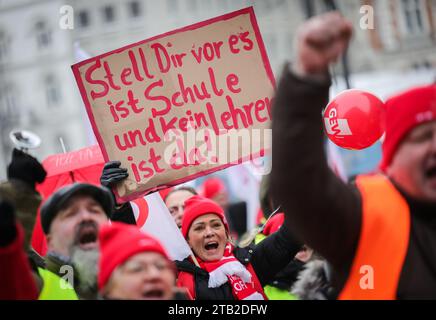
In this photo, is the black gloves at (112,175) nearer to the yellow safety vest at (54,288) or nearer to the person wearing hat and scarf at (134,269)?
the yellow safety vest at (54,288)

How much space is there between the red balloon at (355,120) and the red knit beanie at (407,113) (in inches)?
53.6

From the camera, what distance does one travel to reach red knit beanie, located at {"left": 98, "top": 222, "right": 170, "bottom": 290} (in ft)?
8.54

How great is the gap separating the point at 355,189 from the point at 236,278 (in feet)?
4.96

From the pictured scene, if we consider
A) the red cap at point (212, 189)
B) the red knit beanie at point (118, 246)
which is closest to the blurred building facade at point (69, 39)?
the red cap at point (212, 189)

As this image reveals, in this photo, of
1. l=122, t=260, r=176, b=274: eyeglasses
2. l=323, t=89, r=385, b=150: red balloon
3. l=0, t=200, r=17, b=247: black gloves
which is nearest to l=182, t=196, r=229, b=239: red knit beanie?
l=323, t=89, r=385, b=150: red balloon

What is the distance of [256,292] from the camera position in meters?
3.76

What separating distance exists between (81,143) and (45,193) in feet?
123

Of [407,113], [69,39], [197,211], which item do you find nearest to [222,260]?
[197,211]

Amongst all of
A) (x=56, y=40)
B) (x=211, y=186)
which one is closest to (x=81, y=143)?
(x=56, y=40)

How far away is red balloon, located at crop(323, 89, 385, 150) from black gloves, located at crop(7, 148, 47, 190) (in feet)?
4.65

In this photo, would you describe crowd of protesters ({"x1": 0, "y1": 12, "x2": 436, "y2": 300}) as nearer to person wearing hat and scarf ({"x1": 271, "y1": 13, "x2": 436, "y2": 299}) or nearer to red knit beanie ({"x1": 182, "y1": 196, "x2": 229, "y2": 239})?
person wearing hat and scarf ({"x1": 271, "y1": 13, "x2": 436, "y2": 299})

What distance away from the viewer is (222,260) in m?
3.88

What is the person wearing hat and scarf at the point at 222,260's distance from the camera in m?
3.74

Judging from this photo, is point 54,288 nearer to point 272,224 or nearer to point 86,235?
point 86,235
